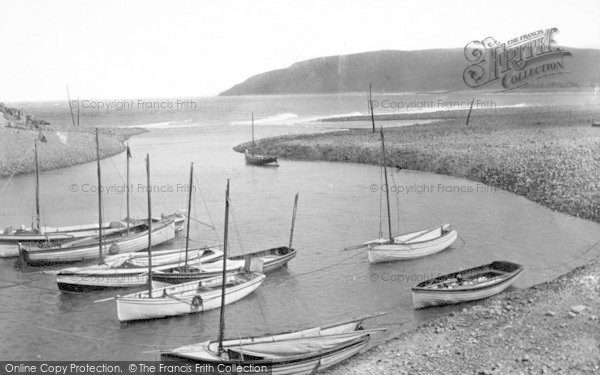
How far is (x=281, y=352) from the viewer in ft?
65.6

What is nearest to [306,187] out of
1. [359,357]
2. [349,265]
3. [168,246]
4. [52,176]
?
[168,246]

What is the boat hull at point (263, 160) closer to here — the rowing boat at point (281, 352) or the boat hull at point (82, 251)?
the boat hull at point (82, 251)

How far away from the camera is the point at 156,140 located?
111812mm

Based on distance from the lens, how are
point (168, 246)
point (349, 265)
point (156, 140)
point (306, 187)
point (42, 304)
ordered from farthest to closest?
point (156, 140) < point (306, 187) < point (168, 246) < point (349, 265) < point (42, 304)

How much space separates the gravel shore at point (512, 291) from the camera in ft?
62.1

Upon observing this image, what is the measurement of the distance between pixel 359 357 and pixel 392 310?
17.8ft

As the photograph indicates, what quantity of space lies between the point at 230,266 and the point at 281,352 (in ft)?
35.9

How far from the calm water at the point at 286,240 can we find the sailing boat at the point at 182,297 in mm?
459

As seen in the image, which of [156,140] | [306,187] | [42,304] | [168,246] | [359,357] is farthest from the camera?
[156,140]

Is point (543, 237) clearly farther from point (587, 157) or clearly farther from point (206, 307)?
point (206, 307)

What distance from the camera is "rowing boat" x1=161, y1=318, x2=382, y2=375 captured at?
1887cm

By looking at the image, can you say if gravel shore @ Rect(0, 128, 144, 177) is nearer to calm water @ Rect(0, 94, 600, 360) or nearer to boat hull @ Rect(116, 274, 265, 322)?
calm water @ Rect(0, 94, 600, 360)

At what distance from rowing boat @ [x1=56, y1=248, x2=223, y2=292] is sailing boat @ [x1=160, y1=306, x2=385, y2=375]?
9.97 m

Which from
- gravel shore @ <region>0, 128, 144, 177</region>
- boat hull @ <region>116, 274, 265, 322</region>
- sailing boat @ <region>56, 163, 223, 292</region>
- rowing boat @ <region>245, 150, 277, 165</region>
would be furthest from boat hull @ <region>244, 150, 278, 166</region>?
boat hull @ <region>116, 274, 265, 322</region>
